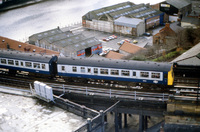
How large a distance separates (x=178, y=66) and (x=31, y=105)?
11.8 m

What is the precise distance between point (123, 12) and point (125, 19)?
599 centimetres

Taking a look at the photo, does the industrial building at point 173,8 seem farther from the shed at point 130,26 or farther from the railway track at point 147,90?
the railway track at point 147,90

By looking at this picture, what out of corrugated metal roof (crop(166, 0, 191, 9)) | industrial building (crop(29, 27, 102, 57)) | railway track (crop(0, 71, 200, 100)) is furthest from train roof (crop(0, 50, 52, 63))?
corrugated metal roof (crop(166, 0, 191, 9))

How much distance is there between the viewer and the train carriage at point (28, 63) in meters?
30.6

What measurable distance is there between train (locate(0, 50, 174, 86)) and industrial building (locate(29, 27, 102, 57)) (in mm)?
18120

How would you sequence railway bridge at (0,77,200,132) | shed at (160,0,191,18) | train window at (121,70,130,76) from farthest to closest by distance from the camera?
shed at (160,0,191,18)
train window at (121,70,130,76)
railway bridge at (0,77,200,132)

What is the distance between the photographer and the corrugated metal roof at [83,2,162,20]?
233 ft

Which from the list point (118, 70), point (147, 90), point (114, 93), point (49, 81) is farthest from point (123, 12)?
point (114, 93)

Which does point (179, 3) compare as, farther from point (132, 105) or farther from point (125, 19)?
point (132, 105)

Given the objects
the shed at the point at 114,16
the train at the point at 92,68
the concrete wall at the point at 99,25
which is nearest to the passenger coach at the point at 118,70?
the train at the point at 92,68

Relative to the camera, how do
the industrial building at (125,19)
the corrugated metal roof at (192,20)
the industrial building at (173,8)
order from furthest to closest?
the industrial building at (173,8)
the industrial building at (125,19)
the corrugated metal roof at (192,20)

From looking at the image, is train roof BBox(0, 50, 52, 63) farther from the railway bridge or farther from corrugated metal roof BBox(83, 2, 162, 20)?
corrugated metal roof BBox(83, 2, 162, 20)

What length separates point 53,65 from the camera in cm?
3088

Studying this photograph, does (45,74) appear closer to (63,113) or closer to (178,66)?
(63,113)
